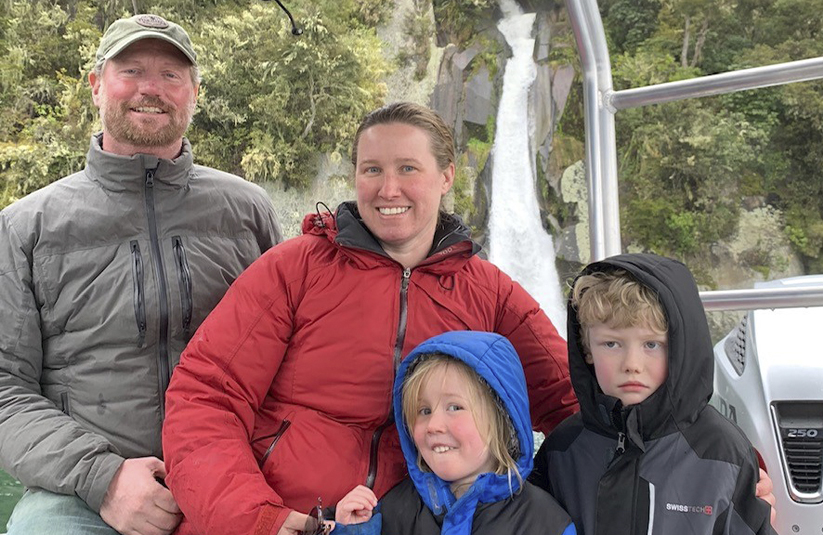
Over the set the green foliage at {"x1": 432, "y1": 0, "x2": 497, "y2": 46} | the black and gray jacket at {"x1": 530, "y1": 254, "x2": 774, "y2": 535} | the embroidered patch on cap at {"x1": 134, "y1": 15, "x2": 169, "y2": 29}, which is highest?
the green foliage at {"x1": 432, "y1": 0, "x2": 497, "y2": 46}

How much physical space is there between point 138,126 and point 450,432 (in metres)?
1.09

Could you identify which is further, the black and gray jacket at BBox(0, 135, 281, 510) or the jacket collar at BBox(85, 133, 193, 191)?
the jacket collar at BBox(85, 133, 193, 191)

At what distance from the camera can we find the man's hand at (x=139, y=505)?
1.46 meters

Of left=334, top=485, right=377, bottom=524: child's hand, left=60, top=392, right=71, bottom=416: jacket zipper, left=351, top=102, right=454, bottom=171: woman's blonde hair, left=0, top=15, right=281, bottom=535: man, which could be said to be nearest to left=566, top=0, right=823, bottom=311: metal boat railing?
left=351, top=102, right=454, bottom=171: woman's blonde hair

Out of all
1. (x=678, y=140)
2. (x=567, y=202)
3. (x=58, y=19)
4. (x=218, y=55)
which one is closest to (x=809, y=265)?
(x=678, y=140)

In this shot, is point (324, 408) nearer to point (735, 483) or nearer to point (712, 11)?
point (735, 483)

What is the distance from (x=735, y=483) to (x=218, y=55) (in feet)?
42.2

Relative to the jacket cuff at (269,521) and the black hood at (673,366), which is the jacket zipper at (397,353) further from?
the black hood at (673,366)

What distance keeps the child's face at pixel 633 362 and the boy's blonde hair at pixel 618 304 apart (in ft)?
0.05

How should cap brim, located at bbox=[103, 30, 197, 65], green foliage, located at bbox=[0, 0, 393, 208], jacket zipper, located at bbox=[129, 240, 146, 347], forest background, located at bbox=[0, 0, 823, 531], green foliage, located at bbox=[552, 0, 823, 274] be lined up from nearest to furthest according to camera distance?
jacket zipper, located at bbox=[129, 240, 146, 347] < cap brim, located at bbox=[103, 30, 197, 65] < green foliage, located at bbox=[0, 0, 393, 208] < forest background, located at bbox=[0, 0, 823, 531] < green foliage, located at bbox=[552, 0, 823, 274]

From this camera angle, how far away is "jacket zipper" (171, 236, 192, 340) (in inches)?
68.1

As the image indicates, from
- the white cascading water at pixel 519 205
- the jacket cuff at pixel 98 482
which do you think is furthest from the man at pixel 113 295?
the white cascading water at pixel 519 205

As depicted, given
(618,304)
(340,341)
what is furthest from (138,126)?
(618,304)

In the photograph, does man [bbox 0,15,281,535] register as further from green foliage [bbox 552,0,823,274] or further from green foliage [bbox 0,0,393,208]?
green foliage [bbox 552,0,823,274]
